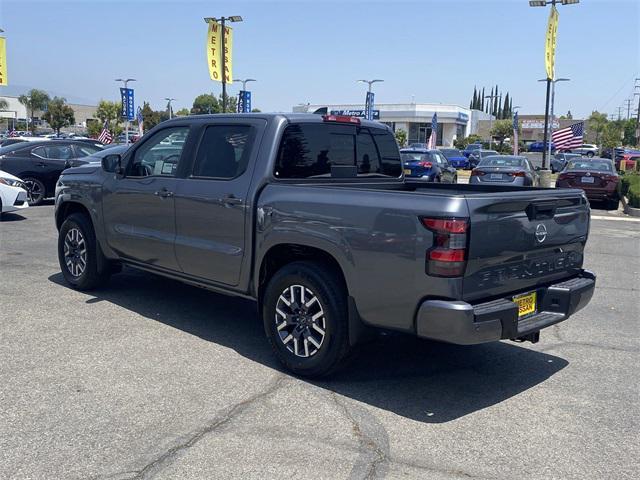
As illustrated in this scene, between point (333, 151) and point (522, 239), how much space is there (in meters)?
1.98

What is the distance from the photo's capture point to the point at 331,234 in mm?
4500

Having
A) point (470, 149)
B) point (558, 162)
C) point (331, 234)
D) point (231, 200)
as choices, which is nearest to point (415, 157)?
point (231, 200)

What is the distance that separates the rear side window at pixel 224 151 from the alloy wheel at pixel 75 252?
7.17ft

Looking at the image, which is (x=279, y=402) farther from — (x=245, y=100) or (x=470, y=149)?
(x=470, y=149)

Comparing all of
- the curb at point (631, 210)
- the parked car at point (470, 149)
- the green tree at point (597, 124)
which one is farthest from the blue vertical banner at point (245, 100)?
the green tree at point (597, 124)

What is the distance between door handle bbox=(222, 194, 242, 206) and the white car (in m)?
9.47

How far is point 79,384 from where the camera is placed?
15.1 ft

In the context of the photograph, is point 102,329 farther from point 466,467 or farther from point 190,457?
point 466,467

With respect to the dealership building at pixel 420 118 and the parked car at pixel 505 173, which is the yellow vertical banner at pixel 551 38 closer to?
the parked car at pixel 505 173

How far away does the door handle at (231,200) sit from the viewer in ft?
17.0

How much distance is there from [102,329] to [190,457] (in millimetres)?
2655

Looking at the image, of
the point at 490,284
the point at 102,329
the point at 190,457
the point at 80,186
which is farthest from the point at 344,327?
the point at 80,186

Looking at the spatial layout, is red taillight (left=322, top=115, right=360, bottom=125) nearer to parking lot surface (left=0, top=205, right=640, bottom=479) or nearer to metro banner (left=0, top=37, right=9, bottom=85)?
parking lot surface (left=0, top=205, right=640, bottom=479)

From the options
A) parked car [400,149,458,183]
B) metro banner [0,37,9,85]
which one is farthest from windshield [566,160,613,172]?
metro banner [0,37,9,85]
